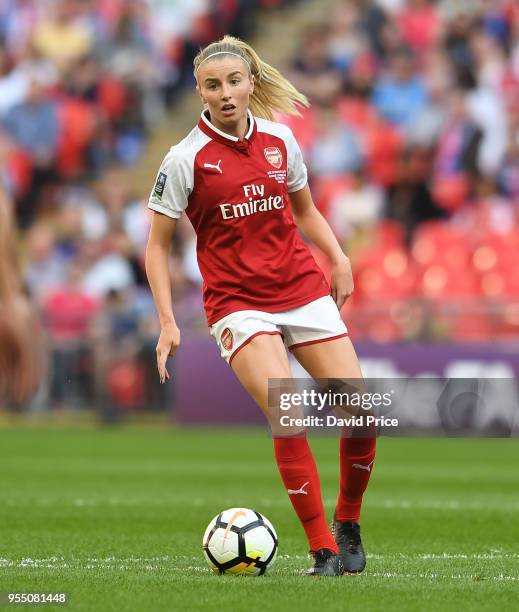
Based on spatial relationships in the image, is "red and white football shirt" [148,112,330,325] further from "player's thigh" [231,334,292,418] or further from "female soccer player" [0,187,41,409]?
"female soccer player" [0,187,41,409]

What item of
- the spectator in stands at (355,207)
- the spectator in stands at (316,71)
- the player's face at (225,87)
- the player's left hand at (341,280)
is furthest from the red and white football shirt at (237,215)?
the spectator in stands at (316,71)

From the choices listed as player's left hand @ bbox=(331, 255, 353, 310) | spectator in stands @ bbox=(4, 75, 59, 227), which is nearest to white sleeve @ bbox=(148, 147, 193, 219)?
player's left hand @ bbox=(331, 255, 353, 310)

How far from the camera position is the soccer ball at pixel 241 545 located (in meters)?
6.21

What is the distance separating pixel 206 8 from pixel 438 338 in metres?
8.33

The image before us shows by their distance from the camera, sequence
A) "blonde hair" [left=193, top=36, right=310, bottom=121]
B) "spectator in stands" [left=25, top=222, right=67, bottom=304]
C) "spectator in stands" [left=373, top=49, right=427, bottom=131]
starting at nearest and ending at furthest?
1. "blonde hair" [left=193, top=36, right=310, bottom=121]
2. "spectator in stands" [left=373, top=49, right=427, bottom=131]
3. "spectator in stands" [left=25, top=222, right=67, bottom=304]

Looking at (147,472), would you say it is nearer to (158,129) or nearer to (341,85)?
(341,85)

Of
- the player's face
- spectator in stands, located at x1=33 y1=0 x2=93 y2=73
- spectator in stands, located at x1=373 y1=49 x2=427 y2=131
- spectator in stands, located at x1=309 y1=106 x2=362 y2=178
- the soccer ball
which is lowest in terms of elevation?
the soccer ball

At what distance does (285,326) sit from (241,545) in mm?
958

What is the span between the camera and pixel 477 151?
57.5 ft

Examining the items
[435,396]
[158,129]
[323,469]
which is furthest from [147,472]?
[158,129]

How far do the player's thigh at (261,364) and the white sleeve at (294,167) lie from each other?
0.75m

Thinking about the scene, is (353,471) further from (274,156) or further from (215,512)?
(215,512)

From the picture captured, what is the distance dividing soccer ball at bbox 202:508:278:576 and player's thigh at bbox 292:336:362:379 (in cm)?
71

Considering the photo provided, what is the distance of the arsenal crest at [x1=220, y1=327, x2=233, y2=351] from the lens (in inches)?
245
